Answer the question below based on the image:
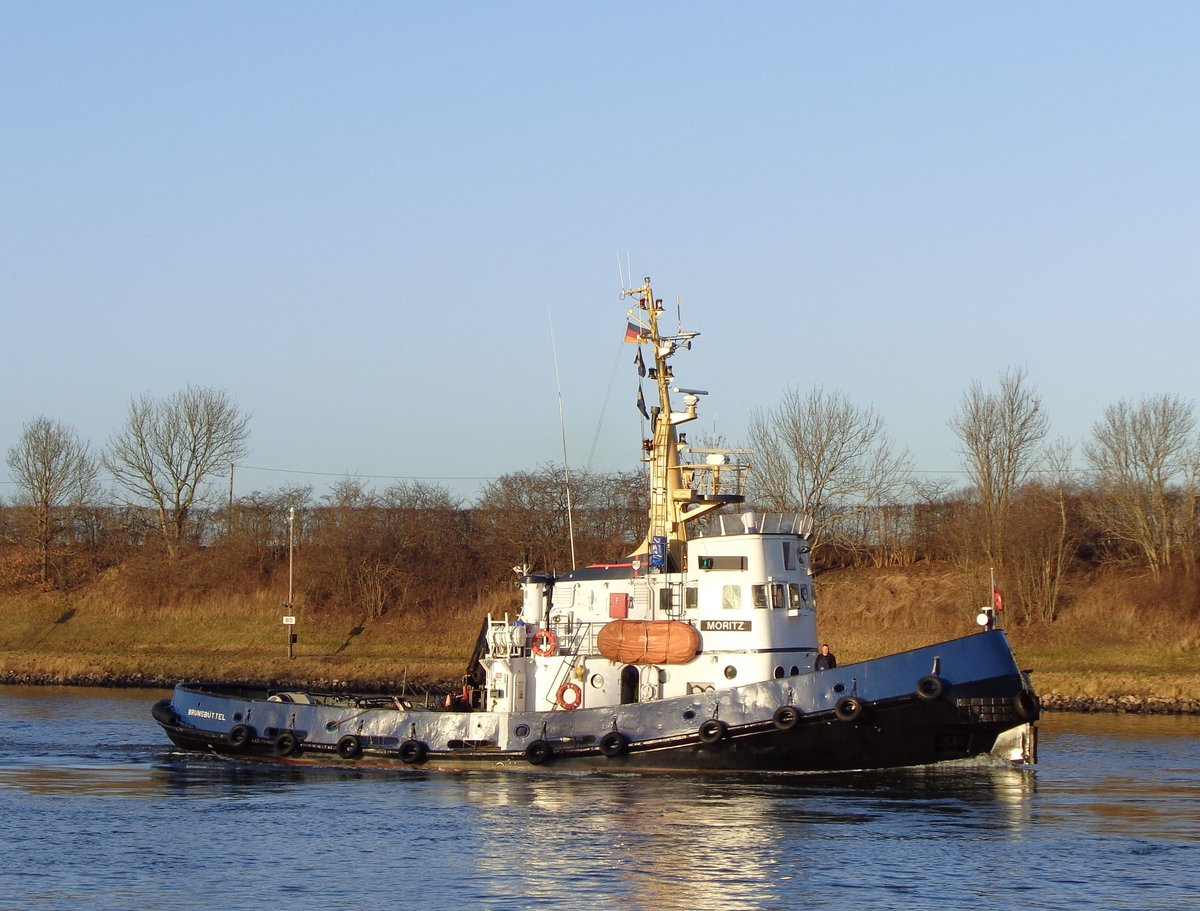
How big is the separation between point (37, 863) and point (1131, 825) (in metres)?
14.8

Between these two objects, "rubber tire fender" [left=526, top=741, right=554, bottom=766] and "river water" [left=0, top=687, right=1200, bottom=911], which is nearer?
"river water" [left=0, top=687, right=1200, bottom=911]

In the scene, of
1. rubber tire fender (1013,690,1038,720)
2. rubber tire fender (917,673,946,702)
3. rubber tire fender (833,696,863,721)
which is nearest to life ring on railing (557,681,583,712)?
rubber tire fender (833,696,863,721)

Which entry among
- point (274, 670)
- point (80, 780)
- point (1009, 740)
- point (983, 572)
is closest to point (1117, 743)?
point (1009, 740)

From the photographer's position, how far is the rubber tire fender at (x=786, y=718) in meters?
23.3

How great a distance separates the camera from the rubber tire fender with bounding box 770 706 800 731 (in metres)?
23.3

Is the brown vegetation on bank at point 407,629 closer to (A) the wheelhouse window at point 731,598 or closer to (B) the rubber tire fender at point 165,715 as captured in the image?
(B) the rubber tire fender at point 165,715

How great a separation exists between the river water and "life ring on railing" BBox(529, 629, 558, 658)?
7.02ft

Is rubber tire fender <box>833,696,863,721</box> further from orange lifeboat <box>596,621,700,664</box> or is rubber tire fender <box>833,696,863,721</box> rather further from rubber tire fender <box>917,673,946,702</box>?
orange lifeboat <box>596,621,700,664</box>

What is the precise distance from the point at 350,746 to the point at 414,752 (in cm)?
135

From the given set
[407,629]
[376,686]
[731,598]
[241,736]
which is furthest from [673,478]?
[407,629]

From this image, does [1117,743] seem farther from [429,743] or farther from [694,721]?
[429,743]

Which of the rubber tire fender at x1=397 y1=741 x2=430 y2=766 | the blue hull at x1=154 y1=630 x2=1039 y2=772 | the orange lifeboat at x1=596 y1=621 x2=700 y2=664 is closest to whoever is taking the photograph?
the blue hull at x1=154 y1=630 x2=1039 y2=772

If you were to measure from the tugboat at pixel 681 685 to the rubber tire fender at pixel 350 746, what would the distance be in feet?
0.11

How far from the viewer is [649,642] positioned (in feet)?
81.3
